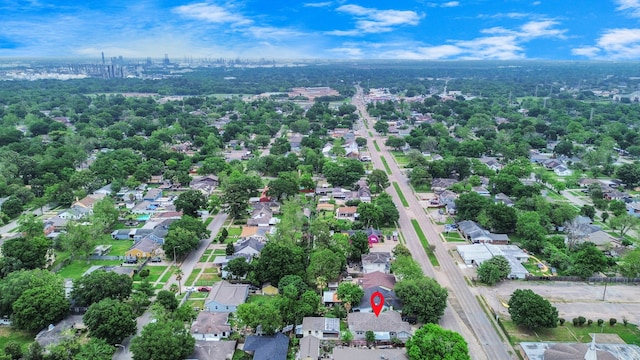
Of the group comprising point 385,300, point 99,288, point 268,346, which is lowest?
point 268,346

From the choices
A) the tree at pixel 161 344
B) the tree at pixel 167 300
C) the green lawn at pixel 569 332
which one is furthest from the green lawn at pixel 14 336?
the green lawn at pixel 569 332

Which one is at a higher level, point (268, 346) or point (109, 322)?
point (109, 322)

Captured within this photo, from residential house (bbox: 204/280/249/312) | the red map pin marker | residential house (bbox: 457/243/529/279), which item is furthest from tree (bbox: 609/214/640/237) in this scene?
residential house (bbox: 204/280/249/312)

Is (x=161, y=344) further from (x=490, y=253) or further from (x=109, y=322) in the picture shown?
(x=490, y=253)

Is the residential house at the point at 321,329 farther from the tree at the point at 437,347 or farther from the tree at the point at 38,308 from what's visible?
the tree at the point at 38,308

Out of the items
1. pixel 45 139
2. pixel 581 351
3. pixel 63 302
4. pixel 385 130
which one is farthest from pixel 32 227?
pixel 385 130

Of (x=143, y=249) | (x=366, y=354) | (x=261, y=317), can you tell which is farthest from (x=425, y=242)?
(x=143, y=249)
